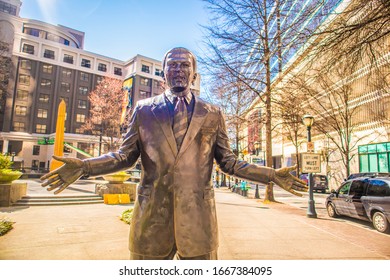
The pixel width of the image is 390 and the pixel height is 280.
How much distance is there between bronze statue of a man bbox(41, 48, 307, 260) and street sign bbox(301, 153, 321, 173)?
25.8 ft

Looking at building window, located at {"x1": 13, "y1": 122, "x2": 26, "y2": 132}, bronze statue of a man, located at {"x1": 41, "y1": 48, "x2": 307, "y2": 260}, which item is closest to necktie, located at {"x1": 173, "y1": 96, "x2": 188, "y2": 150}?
bronze statue of a man, located at {"x1": 41, "y1": 48, "x2": 307, "y2": 260}

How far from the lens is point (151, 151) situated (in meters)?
1.70

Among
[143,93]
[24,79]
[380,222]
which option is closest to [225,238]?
[380,222]

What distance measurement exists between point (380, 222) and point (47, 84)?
141 ft

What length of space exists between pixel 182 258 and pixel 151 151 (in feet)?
2.46

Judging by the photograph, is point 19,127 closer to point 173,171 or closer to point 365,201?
point 365,201

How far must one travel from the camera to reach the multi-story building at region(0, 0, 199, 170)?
34.8 m

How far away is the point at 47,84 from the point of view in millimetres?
38094

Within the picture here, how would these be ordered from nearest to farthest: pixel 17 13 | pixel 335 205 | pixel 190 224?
pixel 190 224, pixel 335 205, pixel 17 13

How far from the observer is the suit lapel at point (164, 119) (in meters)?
1.66

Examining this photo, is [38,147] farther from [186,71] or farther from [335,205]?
[186,71]

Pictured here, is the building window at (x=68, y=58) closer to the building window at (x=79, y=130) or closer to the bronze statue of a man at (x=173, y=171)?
the building window at (x=79, y=130)

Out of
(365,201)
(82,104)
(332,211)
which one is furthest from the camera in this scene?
(82,104)

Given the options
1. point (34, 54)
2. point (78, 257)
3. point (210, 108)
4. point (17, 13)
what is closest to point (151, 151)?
point (210, 108)
